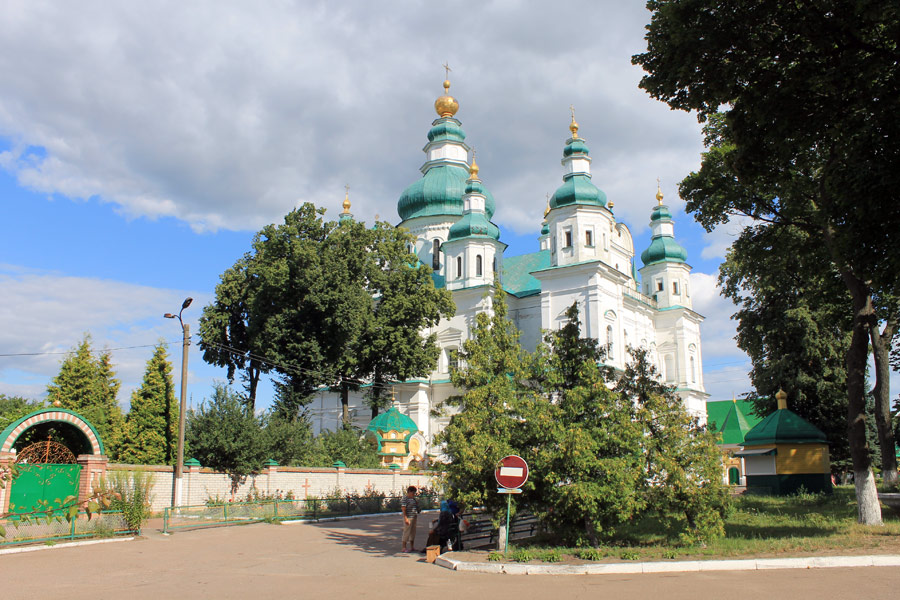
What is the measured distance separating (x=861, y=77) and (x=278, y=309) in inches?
1144

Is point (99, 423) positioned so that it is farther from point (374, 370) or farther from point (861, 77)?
point (861, 77)

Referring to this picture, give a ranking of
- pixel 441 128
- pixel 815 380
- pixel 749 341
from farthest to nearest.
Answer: pixel 441 128
pixel 749 341
pixel 815 380

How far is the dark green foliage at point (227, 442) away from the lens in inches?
931

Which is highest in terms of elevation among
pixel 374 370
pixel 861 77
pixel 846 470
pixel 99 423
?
pixel 861 77

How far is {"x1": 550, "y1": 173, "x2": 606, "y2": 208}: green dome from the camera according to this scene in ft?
131

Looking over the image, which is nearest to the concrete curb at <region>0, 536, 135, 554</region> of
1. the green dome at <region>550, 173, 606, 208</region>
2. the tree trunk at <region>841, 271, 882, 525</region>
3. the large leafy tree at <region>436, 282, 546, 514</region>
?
the large leafy tree at <region>436, 282, 546, 514</region>

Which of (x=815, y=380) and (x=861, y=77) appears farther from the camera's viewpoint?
(x=815, y=380)

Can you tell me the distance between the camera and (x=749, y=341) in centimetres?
3077

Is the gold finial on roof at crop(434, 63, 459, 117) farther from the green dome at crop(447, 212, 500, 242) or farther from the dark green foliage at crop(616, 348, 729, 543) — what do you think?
the dark green foliage at crop(616, 348, 729, 543)

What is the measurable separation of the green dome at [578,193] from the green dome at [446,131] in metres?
14.6

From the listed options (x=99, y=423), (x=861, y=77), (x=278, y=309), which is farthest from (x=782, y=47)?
(x=278, y=309)

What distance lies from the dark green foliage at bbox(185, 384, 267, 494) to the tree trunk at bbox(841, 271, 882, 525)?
17.3 meters

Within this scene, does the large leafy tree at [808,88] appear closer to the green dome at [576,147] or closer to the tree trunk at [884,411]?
the tree trunk at [884,411]

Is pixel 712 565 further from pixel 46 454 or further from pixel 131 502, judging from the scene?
pixel 46 454
